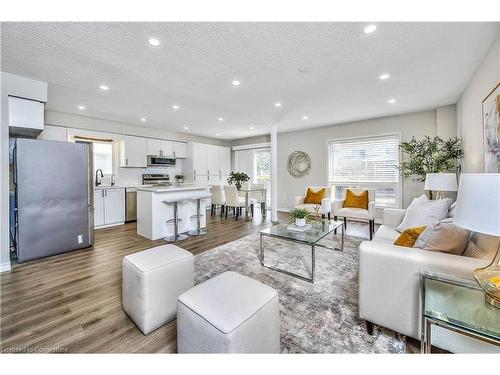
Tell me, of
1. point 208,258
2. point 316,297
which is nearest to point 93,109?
point 208,258

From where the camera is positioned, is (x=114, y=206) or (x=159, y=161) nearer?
(x=114, y=206)

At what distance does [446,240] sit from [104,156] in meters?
6.21

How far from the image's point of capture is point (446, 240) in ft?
4.73

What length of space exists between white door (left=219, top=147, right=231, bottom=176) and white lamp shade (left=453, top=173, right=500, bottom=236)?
6.86 m

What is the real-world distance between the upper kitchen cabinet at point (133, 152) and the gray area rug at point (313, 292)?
3.62 meters

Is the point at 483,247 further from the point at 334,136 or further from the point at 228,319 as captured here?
the point at 334,136

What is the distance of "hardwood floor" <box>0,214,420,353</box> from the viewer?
1416mm

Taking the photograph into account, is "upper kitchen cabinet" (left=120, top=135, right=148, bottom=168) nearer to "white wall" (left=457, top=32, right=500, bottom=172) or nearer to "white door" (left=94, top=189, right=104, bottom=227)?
"white door" (left=94, top=189, right=104, bottom=227)

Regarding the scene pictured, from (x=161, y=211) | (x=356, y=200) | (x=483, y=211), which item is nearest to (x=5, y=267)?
(x=161, y=211)

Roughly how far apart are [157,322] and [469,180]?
7.05 ft

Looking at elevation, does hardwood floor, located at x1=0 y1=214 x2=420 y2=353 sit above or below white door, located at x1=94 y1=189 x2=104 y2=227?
below

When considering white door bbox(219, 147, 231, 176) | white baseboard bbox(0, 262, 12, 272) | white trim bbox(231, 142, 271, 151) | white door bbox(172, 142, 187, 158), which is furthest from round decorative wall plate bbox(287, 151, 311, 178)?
white baseboard bbox(0, 262, 12, 272)

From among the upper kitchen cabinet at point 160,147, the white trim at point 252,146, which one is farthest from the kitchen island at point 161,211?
the white trim at point 252,146

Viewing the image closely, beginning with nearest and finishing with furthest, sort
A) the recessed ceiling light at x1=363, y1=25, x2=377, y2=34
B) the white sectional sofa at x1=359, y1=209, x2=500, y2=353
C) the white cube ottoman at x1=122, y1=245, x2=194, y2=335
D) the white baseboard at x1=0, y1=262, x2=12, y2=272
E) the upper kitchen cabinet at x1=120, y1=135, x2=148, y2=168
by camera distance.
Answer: the white sectional sofa at x1=359, y1=209, x2=500, y2=353 → the white cube ottoman at x1=122, y1=245, x2=194, y2=335 → the recessed ceiling light at x1=363, y1=25, x2=377, y2=34 → the white baseboard at x1=0, y1=262, x2=12, y2=272 → the upper kitchen cabinet at x1=120, y1=135, x2=148, y2=168
